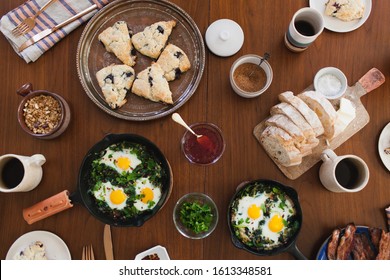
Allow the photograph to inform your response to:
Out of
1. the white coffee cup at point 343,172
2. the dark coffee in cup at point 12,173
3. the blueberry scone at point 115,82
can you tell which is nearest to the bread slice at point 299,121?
the white coffee cup at point 343,172

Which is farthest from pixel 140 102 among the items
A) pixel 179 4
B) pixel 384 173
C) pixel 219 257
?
pixel 384 173

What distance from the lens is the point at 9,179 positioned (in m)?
1.85

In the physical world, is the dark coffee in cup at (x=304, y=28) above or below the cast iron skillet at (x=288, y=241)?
above

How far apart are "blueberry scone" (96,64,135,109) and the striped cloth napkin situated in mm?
290

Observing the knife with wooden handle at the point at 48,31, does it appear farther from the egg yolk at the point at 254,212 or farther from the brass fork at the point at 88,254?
the egg yolk at the point at 254,212

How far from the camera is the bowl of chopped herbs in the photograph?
183 cm

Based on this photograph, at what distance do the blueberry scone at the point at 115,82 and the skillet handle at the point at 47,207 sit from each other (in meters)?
0.48

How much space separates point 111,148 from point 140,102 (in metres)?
0.27

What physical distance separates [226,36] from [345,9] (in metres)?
0.60

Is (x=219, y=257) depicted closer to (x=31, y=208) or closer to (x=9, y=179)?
(x=31, y=208)

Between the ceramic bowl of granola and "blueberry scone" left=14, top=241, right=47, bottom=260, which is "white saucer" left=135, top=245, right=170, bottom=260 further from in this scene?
the ceramic bowl of granola

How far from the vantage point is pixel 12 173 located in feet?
6.10


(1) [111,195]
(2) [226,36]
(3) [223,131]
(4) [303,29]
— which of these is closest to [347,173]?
(3) [223,131]

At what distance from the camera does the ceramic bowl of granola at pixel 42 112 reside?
184 centimetres
